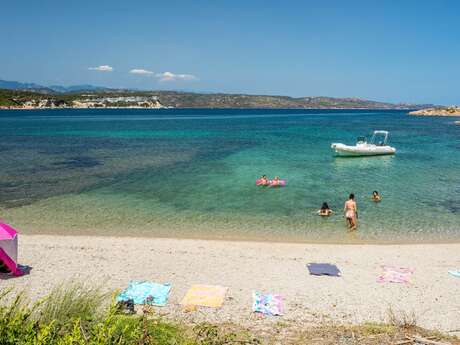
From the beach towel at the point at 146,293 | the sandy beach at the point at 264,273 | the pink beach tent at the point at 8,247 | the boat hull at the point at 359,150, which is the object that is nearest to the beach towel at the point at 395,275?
the sandy beach at the point at 264,273

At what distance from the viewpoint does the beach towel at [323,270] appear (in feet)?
41.1

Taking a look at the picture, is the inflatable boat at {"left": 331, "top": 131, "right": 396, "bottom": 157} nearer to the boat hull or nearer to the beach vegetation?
the boat hull

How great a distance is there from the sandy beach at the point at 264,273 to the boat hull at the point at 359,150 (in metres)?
24.4

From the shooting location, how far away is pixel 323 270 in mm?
12758

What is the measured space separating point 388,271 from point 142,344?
362 inches

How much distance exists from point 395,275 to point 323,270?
2.18 meters

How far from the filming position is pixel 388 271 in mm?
12781

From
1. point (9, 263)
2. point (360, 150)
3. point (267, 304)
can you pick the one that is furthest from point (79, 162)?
point (267, 304)

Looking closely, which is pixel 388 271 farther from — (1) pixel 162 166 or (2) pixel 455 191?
(1) pixel 162 166

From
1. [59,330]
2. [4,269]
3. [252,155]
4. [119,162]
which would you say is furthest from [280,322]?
[252,155]

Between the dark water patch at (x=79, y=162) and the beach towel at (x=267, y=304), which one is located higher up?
the beach towel at (x=267, y=304)

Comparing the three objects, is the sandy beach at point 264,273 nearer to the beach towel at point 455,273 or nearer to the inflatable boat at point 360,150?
the beach towel at point 455,273

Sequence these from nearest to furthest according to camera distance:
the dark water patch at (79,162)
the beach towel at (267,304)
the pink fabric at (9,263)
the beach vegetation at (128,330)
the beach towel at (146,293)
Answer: the beach vegetation at (128,330) < the beach towel at (267,304) < the beach towel at (146,293) < the pink fabric at (9,263) < the dark water patch at (79,162)

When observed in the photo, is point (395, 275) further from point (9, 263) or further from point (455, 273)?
point (9, 263)
